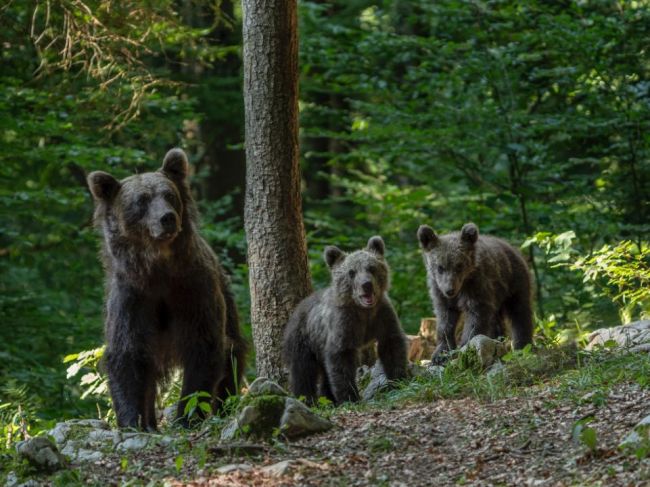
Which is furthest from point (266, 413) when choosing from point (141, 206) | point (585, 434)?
point (585, 434)

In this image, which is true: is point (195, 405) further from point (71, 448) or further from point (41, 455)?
point (41, 455)

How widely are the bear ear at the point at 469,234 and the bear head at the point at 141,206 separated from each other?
10.3ft

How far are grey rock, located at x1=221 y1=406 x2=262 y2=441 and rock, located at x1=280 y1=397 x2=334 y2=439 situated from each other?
0.59 feet

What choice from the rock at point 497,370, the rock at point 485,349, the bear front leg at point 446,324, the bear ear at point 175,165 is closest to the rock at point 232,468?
the rock at point 497,370

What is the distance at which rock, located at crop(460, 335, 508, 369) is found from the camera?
852cm

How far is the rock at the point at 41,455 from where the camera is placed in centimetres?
616

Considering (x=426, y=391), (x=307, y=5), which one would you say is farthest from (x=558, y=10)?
(x=426, y=391)

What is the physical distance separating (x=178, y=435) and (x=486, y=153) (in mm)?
8269

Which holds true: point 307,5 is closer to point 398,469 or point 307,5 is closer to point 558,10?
point 558,10

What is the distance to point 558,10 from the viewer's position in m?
16.9

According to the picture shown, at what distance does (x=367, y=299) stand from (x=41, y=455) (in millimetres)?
3413

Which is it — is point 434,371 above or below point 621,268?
below

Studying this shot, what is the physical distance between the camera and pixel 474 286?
31.6ft

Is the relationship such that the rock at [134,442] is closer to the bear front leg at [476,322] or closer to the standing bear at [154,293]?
the standing bear at [154,293]
